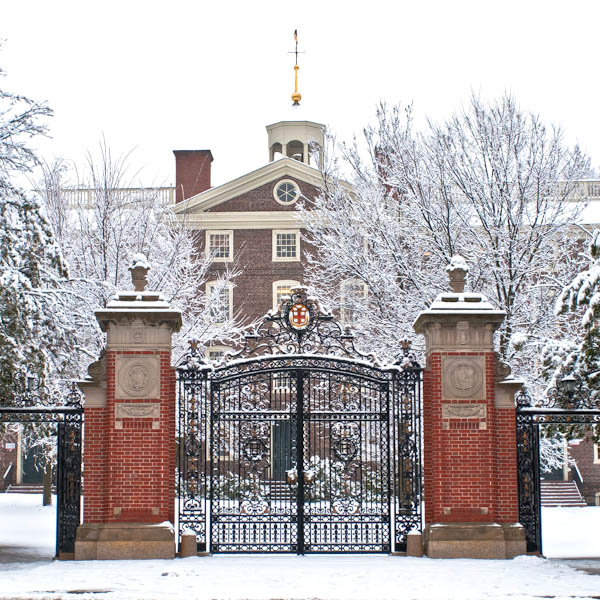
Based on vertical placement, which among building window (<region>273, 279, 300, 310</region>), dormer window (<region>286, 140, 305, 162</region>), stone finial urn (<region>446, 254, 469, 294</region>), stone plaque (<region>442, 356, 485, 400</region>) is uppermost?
dormer window (<region>286, 140, 305, 162</region>)

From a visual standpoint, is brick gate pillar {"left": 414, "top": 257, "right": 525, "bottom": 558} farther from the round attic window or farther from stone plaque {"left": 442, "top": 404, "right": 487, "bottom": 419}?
the round attic window

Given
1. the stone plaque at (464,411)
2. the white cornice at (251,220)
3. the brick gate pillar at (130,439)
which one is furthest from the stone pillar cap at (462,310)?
the white cornice at (251,220)

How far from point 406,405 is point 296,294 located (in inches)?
87.9

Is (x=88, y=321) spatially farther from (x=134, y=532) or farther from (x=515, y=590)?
(x=515, y=590)

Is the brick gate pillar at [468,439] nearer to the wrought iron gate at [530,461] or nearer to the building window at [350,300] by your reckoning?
the wrought iron gate at [530,461]

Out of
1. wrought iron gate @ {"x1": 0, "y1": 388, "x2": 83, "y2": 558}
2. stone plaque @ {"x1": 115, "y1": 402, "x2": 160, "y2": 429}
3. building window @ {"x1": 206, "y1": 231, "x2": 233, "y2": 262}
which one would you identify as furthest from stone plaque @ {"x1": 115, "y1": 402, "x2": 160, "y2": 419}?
building window @ {"x1": 206, "y1": 231, "x2": 233, "y2": 262}

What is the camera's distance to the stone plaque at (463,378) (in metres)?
12.8

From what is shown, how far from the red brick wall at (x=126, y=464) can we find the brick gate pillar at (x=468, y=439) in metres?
3.60

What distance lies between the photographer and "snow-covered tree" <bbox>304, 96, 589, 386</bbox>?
19422mm

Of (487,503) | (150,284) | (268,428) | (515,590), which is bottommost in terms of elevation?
(515,590)

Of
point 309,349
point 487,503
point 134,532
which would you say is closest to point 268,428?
point 309,349

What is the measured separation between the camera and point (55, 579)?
11.1m

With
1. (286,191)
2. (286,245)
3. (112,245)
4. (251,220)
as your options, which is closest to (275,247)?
(286,245)

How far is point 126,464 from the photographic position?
1260 centimetres
